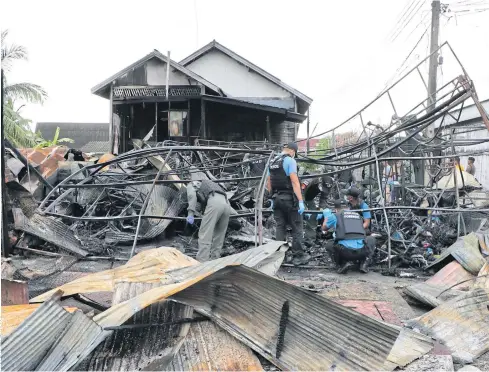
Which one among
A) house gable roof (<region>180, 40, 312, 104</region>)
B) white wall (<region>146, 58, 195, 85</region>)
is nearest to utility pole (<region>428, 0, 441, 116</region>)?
house gable roof (<region>180, 40, 312, 104</region>)

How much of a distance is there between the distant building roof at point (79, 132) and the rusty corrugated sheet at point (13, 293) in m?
31.1

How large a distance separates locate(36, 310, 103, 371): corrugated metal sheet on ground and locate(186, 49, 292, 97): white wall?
17.6 metres

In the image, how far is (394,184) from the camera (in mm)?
8250

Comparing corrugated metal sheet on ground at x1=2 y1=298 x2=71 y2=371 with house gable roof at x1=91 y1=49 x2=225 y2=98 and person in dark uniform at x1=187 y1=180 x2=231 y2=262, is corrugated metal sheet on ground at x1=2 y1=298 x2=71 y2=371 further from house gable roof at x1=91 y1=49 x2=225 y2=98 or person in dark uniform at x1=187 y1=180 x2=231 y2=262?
house gable roof at x1=91 y1=49 x2=225 y2=98

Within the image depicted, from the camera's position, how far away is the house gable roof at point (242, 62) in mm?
18672

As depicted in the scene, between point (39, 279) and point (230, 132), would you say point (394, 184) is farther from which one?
point (230, 132)

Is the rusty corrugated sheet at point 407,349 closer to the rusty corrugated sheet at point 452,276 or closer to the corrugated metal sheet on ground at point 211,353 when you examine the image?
the corrugated metal sheet on ground at point 211,353

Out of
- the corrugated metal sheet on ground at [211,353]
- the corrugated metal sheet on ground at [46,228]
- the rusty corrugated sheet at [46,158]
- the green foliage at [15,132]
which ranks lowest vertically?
the corrugated metal sheet on ground at [211,353]

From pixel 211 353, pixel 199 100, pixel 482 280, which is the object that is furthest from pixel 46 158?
pixel 482 280

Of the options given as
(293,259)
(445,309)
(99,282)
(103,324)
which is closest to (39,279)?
(99,282)

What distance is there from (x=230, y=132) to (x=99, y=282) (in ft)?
48.6

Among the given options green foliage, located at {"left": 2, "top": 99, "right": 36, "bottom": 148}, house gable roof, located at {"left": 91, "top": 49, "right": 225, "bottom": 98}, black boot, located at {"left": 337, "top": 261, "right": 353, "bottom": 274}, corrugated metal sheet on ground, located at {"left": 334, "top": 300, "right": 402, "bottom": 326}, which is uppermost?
house gable roof, located at {"left": 91, "top": 49, "right": 225, "bottom": 98}

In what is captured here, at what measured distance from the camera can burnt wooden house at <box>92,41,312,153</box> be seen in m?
16.2

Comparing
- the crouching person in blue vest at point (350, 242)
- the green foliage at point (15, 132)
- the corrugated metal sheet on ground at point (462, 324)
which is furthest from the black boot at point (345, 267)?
the green foliage at point (15, 132)
